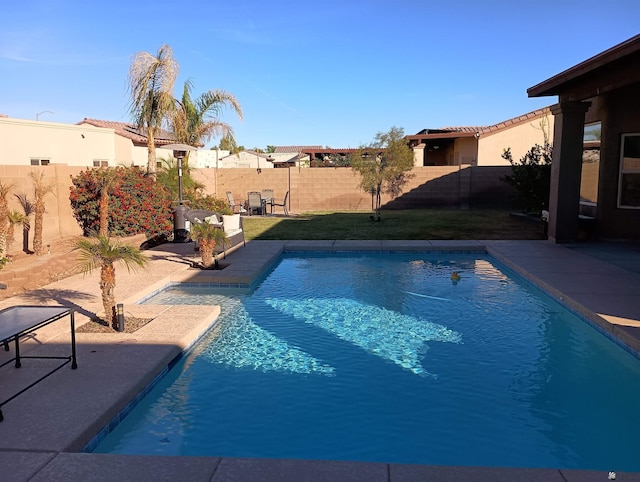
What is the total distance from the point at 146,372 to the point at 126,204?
8.15 metres

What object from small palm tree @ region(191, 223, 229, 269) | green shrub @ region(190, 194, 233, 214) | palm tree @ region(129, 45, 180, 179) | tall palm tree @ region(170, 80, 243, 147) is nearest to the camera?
small palm tree @ region(191, 223, 229, 269)

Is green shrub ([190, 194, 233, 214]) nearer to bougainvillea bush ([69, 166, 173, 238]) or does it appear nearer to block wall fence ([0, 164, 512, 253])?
bougainvillea bush ([69, 166, 173, 238])

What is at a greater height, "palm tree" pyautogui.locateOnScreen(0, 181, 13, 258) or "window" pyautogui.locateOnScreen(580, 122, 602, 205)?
"window" pyautogui.locateOnScreen(580, 122, 602, 205)

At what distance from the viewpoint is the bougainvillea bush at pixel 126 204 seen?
11.5m

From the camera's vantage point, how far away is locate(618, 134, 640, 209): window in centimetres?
1196

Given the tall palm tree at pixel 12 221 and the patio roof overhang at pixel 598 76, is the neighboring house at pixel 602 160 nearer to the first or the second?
the patio roof overhang at pixel 598 76

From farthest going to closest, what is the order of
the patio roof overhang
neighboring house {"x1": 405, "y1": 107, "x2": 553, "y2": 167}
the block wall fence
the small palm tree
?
neighboring house {"x1": 405, "y1": 107, "x2": 553, "y2": 167}
the block wall fence
the small palm tree
the patio roof overhang

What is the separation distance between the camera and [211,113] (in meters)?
21.5

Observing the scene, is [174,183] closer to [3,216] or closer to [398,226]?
[3,216]

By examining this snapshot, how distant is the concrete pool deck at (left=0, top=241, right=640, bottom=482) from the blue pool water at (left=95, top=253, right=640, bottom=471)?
272 millimetres

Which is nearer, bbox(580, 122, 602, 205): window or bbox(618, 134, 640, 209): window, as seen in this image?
bbox(618, 134, 640, 209): window

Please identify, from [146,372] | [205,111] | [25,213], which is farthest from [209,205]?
[146,372]

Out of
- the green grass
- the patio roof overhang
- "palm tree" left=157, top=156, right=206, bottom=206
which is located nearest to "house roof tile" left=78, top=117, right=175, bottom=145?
Result: "palm tree" left=157, top=156, right=206, bottom=206

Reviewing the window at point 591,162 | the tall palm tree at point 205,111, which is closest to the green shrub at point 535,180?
the window at point 591,162
